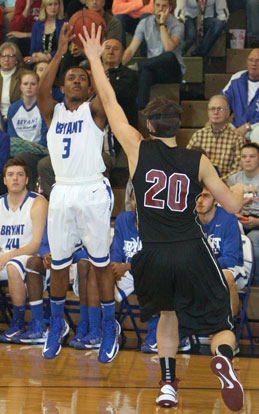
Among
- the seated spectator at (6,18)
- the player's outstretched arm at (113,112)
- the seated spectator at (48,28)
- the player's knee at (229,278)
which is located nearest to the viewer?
the player's outstretched arm at (113,112)

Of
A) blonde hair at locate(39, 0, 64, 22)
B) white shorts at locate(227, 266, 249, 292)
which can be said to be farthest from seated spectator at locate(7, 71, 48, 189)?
white shorts at locate(227, 266, 249, 292)

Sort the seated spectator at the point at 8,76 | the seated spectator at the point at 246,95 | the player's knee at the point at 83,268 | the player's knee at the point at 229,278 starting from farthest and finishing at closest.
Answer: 1. the seated spectator at the point at 8,76
2. the seated spectator at the point at 246,95
3. the player's knee at the point at 83,268
4. the player's knee at the point at 229,278

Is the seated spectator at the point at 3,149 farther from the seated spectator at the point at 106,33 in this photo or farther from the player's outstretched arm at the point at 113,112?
the player's outstretched arm at the point at 113,112

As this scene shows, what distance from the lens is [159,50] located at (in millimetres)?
9945

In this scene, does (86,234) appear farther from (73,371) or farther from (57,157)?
(73,371)

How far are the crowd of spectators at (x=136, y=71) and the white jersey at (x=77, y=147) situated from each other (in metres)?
1.44

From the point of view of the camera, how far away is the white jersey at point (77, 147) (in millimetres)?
5996

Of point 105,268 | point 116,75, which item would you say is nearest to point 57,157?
point 105,268

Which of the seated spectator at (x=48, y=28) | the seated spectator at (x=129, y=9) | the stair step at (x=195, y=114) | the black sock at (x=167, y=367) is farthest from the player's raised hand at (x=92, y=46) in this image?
the seated spectator at (x=129, y=9)

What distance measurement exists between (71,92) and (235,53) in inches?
196

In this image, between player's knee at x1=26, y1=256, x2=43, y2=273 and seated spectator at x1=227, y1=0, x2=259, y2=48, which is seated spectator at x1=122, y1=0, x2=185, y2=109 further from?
player's knee at x1=26, y1=256, x2=43, y2=273

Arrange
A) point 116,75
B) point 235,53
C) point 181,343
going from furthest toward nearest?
point 235,53
point 116,75
point 181,343

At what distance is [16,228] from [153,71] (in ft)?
10.3

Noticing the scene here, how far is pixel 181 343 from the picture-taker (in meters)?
6.71
